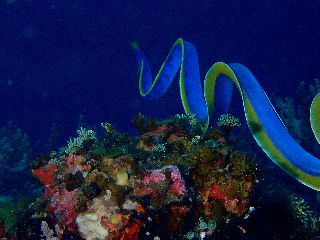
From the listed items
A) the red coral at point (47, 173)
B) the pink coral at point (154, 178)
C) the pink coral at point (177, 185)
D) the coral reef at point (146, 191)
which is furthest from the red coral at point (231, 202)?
the red coral at point (47, 173)

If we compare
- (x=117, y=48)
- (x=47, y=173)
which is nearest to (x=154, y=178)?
(x=47, y=173)

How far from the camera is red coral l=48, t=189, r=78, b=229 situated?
3.05m

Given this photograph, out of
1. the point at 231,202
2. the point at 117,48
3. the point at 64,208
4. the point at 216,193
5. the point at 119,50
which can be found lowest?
the point at 231,202

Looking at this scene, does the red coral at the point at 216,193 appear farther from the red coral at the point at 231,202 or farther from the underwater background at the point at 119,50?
the underwater background at the point at 119,50

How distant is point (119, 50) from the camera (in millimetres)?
31797

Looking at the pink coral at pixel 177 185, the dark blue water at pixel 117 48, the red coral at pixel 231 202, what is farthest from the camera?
the dark blue water at pixel 117 48

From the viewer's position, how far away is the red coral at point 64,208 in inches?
120

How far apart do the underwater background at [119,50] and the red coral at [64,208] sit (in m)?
18.7

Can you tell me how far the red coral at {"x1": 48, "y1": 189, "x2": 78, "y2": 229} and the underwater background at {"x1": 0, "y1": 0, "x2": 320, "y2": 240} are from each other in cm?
1870

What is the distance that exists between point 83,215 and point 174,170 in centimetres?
74

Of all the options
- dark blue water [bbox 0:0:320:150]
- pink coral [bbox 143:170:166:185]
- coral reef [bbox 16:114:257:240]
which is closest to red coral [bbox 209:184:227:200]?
coral reef [bbox 16:114:257:240]

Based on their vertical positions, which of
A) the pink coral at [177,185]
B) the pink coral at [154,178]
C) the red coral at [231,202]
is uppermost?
the pink coral at [154,178]

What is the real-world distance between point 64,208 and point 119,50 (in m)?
29.4

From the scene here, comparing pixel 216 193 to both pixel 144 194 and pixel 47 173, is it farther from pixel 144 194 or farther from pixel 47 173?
pixel 47 173
